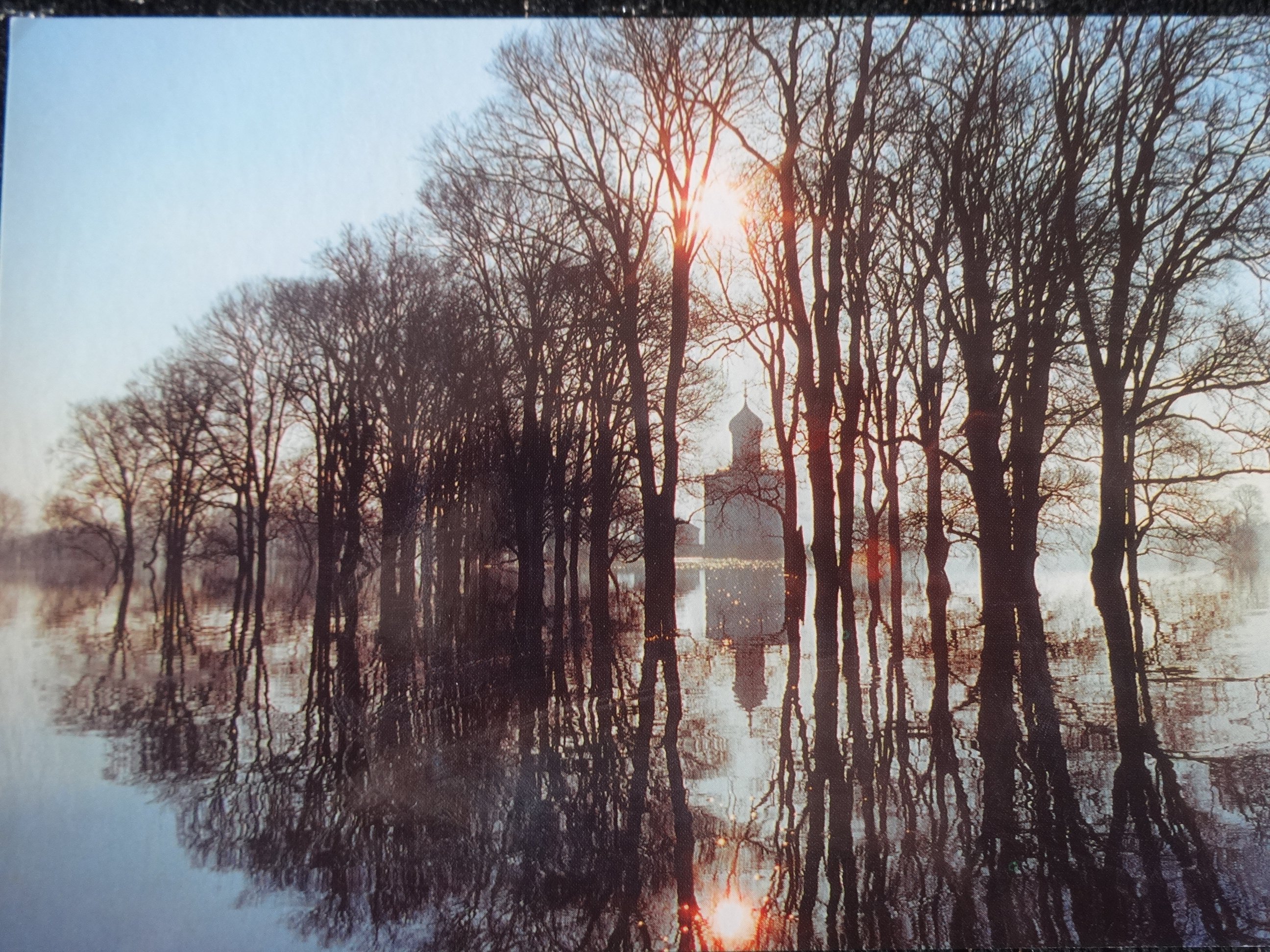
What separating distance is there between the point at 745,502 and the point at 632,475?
303 millimetres

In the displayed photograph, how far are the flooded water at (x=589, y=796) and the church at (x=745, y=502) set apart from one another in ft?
0.24

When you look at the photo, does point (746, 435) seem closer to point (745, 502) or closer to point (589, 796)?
point (745, 502)

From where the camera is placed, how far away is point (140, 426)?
170cm

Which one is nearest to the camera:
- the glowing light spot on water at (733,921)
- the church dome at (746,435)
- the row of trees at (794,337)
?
the glowing light spot on water at (733,921)

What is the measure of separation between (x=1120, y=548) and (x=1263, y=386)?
1.87ft

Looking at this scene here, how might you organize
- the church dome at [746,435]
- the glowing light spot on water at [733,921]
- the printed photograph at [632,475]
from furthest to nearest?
the church dome at [746,435]
the printed photograph at [632,475]
the glowing light spot on water at [733,921]

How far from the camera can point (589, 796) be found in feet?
5.13

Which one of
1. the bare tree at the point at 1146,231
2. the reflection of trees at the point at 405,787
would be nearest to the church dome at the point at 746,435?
the reflection of trees at the point at 405,787

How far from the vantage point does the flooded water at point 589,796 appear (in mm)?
1406

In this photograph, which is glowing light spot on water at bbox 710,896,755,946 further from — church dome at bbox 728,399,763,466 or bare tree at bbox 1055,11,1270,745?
bare tree at bbox 1055,11,1270,745

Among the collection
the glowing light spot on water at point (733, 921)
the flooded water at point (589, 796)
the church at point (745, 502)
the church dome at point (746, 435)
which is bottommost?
the glowing light spot on water at point (733, 921)

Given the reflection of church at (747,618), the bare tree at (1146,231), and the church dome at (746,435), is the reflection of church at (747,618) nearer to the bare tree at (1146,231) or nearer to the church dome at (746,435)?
the church dome at (746,435)

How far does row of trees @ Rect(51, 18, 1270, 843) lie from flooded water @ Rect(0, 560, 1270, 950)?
82mm

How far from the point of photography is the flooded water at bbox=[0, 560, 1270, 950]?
1406 mm
